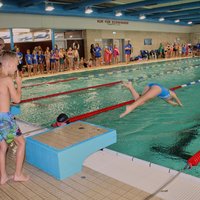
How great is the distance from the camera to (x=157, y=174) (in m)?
2.85

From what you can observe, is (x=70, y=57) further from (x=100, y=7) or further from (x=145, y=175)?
(x=145, y=175)

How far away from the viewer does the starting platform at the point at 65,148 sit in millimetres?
2830

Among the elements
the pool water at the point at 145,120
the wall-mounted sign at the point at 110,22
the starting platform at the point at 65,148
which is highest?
the wall-mounted sign at the point at 110,22

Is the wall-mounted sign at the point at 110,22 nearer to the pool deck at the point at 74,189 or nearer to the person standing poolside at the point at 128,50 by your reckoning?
the person standing poolside at the point at 128,50

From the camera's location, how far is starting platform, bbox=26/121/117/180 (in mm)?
2830

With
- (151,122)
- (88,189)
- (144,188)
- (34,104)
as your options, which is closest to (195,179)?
(144,188)

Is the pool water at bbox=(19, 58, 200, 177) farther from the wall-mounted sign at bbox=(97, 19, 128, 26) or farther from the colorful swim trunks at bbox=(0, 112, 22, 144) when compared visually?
the wall-mounted sign at bbox=(97, 19, 128, 26)

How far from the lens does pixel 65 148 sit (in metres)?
2.84

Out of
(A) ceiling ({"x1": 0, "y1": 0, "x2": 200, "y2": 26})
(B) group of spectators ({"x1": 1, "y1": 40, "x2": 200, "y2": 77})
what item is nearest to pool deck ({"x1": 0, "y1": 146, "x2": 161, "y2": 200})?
(B) group of spectators ({"x1": 1, "y1": 40, "x2": 200, "y2": 77})

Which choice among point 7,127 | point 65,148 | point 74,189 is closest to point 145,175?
point 74,189

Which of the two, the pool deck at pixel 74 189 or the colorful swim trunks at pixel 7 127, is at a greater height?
the colorful swim trunks at pixel 7 127

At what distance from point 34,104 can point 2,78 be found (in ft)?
16.8

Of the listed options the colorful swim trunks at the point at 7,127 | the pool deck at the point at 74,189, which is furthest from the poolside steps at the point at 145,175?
the colorful swim trunks at the point at 7,127

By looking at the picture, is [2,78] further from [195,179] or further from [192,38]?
[192,38]
